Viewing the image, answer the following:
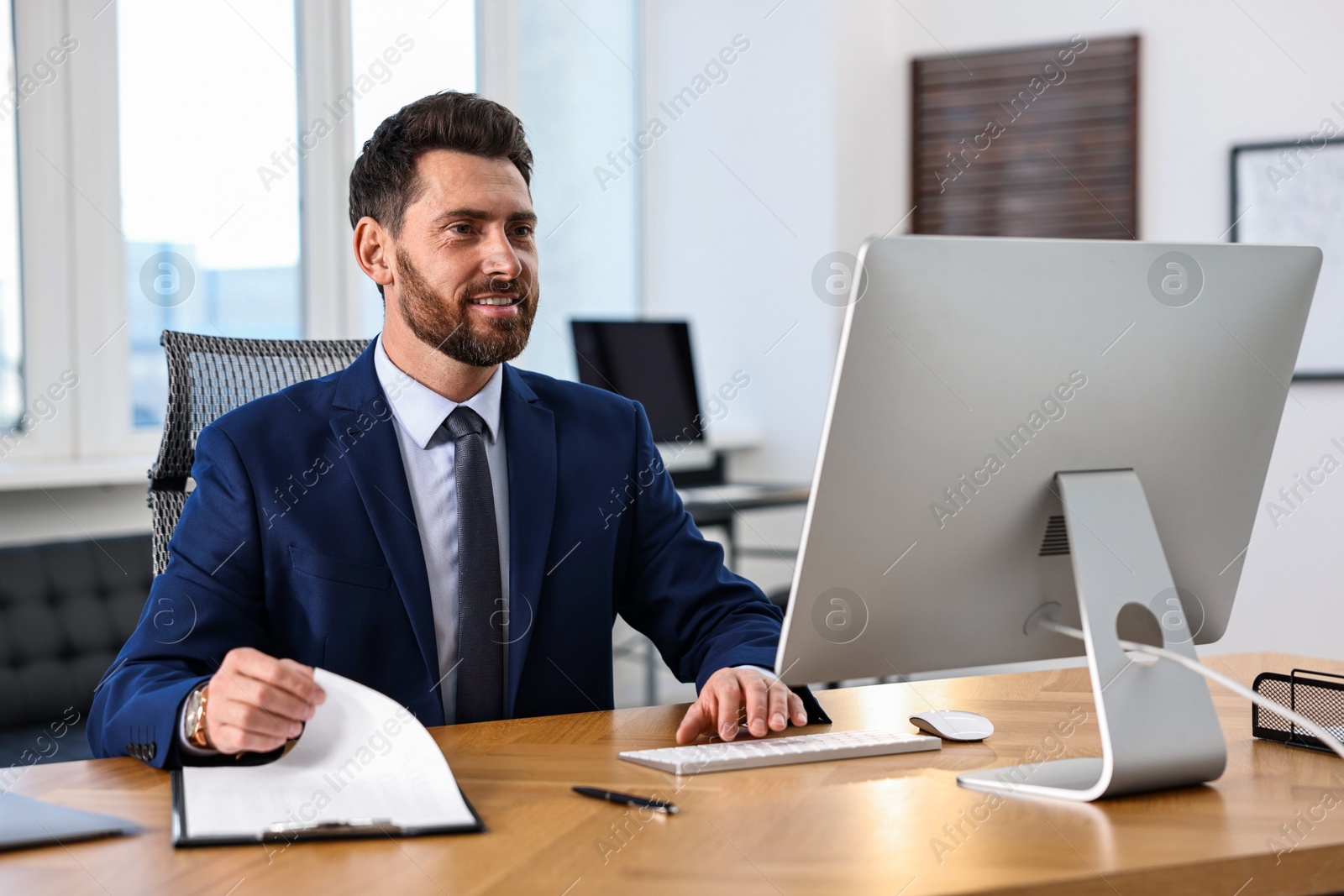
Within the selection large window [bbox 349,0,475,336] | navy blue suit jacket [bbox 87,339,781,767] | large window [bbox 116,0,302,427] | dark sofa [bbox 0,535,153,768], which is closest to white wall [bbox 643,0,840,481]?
large window [bbox 349,0,475,336]

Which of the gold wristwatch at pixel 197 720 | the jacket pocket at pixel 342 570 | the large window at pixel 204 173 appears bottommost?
the gold wristwatch at pixel 197 720

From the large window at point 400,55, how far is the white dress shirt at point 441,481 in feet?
6.98

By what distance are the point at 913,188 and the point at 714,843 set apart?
156 inches

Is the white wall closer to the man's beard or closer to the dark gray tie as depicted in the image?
the man's beard

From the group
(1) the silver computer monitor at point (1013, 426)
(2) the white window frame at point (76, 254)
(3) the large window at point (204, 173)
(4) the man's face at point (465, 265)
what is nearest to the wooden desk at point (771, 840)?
(1) the silver computer monitor at point (1013, 426)

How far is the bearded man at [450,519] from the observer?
4.60 feet

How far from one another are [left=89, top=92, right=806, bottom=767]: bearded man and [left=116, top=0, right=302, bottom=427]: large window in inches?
61.8

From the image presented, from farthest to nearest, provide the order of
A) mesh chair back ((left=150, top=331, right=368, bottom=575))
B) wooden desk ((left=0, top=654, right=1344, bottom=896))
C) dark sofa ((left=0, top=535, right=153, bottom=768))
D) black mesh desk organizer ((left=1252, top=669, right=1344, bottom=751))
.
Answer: dark sofa ((left=0, top=535, right=153, bottom=768))
mesh chair back ((left=150, top=331, right=368, bottom=575))
black mesh desk organizer ((left=1252, top=669, right=1344, bottom=751))
wooden desk ((left=0, top=654, right=1344, bottom=896))

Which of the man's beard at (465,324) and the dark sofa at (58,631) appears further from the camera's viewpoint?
the dark sofa at (58,631)

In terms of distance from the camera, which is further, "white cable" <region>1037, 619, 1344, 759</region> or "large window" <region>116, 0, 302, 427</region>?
"large window" <region>116, 0, 302, 427</region>

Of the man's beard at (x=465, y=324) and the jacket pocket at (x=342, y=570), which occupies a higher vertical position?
the man's beard at (x=465, y=324)

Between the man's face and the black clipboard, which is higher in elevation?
the man's face

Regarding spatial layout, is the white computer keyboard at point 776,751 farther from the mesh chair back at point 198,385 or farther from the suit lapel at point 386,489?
the mesh chair back at point 198,385

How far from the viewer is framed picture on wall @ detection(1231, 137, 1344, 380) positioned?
390 cm
